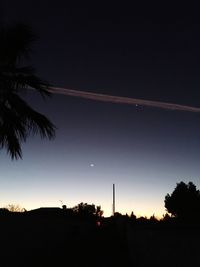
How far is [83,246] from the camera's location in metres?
22.8

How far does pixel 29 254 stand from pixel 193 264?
30.2 feet

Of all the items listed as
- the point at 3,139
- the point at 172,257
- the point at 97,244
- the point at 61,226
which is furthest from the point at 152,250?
the point at 97,244

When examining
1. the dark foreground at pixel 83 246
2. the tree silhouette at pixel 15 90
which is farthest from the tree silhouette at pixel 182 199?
the tree silhouette at pixel 15 90

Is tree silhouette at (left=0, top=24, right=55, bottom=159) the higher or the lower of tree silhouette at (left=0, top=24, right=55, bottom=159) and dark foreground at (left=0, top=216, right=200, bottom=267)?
the higher

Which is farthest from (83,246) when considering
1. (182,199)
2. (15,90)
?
(182,199)

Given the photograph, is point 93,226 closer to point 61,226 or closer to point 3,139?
point 61,226

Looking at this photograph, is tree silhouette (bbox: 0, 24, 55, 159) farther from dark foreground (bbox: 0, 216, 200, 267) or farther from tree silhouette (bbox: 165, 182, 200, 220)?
tree silhouette (bbox: 165, 182, 200, 220)

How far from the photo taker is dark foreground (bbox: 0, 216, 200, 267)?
24.0 feet

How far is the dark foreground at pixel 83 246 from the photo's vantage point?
7.33 meters

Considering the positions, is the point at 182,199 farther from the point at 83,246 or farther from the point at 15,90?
the point at 15,90

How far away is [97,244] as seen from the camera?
2430 centimetres

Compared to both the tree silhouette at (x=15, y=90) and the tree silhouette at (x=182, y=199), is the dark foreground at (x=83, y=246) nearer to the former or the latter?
the tree silhouette at (x=15, y=90)

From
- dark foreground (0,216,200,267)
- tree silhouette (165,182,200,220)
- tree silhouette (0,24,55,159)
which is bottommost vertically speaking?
dark foreground (0,216,200,267)

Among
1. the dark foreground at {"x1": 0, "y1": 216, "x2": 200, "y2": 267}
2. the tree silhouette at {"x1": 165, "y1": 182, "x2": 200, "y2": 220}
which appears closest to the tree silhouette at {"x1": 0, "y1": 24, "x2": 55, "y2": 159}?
the dark foreground at {"x1": 0, "y1": 216, "x2": 200, "y2": 267}
